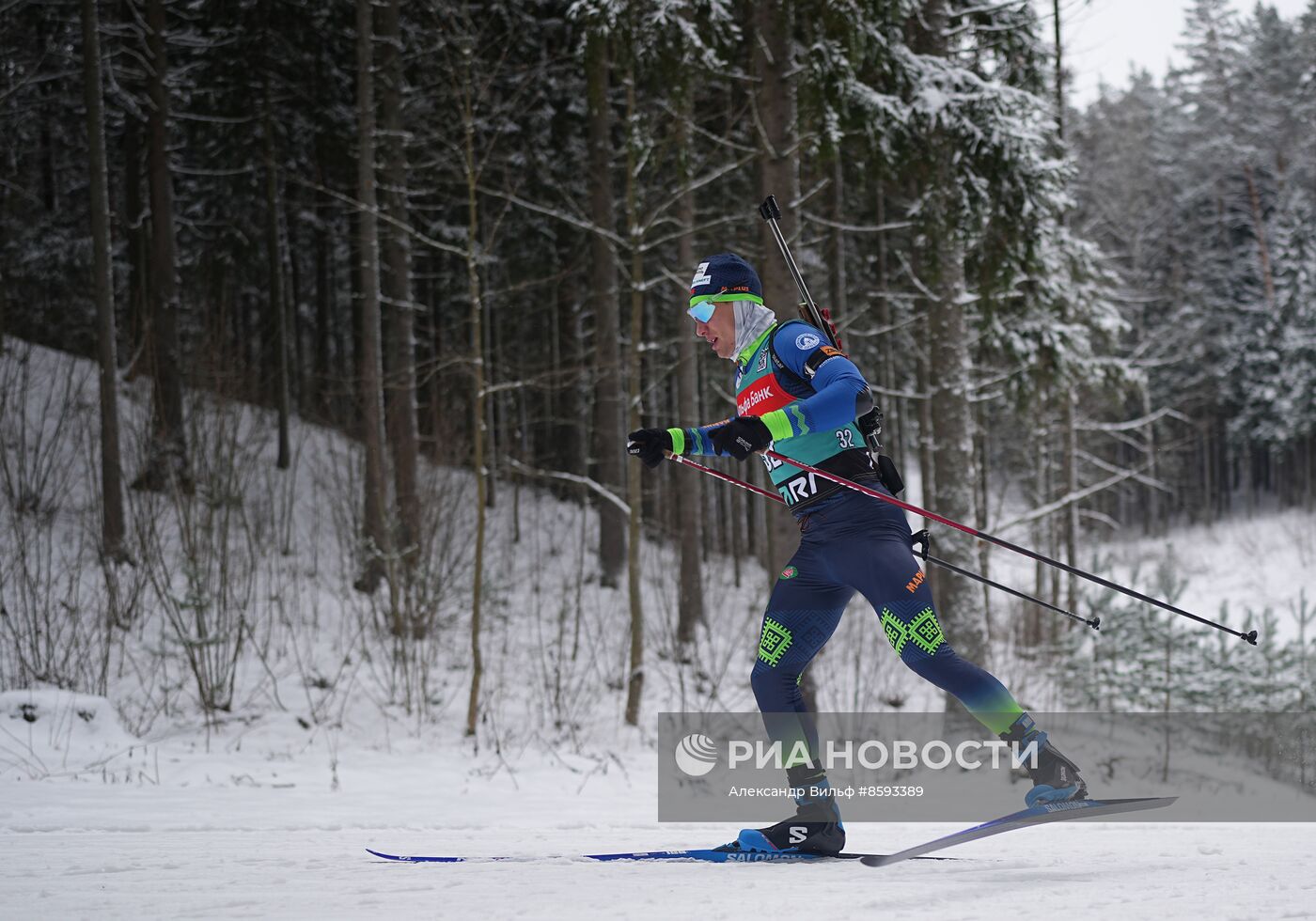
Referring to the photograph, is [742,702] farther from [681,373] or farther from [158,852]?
[158,852]

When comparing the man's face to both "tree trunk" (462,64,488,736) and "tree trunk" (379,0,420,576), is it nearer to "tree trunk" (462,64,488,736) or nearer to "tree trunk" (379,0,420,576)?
"tree trunk" (462,64,488,736)

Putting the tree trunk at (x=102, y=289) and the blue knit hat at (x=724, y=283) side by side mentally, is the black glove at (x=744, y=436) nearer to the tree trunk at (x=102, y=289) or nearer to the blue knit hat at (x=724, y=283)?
the blue knit hat at (x=724, y=283)

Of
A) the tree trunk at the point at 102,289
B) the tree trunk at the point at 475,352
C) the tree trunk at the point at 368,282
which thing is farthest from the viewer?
the tree trunk at the point at 368,282

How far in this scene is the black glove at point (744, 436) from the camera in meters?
3.50

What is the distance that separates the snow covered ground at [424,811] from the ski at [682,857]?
105mm

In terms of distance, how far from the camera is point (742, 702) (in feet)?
33.2

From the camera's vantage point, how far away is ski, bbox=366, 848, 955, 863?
3.80 metres

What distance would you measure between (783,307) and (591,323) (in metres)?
13.3

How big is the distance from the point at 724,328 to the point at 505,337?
2152 centimetres

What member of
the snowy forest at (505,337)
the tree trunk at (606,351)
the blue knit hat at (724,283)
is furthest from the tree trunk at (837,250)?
the blue knit hat at (724,283)

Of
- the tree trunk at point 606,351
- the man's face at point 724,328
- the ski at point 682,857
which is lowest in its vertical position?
the ski at point 682,857

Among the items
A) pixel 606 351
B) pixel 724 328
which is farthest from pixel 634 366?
pixel 606 351

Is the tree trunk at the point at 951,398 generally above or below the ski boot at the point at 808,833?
above

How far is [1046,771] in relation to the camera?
3.47 m
